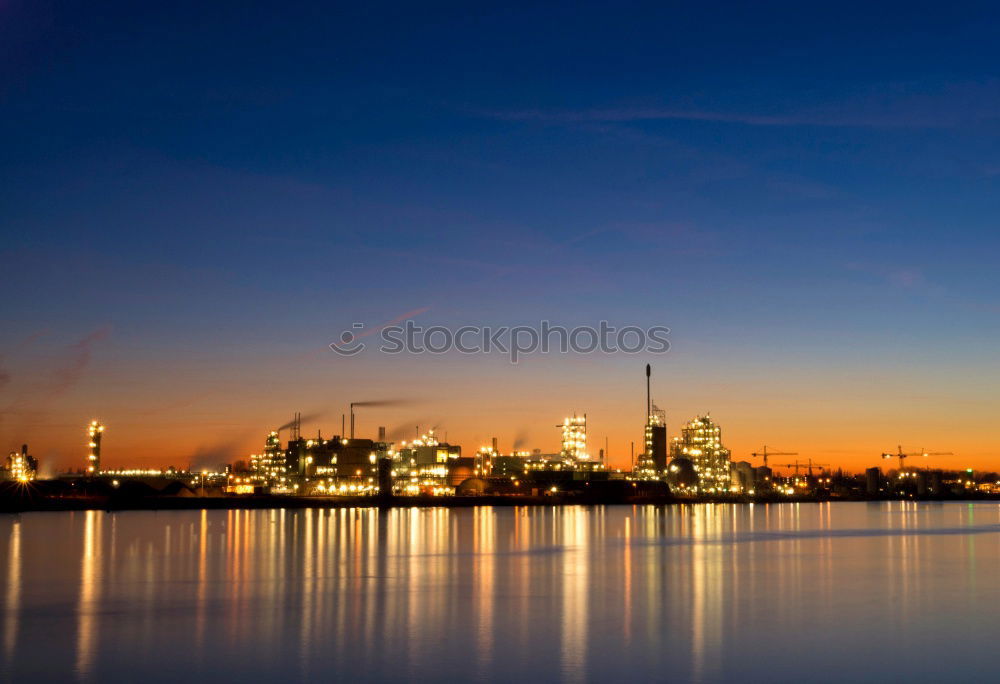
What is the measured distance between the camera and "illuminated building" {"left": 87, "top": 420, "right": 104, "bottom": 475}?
154375 millimetres

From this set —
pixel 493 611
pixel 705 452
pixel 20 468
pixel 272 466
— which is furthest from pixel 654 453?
pixel 493 611

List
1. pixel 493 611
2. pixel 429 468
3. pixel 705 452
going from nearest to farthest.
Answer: pixel 493 611 → pixel 429 468 → pixel 705 452

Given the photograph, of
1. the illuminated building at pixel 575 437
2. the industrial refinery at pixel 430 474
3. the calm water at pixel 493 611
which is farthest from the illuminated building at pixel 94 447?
the calm water at pixel 493 611

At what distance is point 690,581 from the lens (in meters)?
35.1

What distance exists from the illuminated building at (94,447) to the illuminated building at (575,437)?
7371cm

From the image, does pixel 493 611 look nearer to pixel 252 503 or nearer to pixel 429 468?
pixel 252 503

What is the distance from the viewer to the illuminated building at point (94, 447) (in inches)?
6078

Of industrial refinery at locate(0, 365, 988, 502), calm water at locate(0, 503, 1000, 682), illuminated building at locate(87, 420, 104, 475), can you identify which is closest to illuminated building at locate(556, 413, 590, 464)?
industrial refinery at locate(0, 365, 988, 502)

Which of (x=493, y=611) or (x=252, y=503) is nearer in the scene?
(x=493, y=611)

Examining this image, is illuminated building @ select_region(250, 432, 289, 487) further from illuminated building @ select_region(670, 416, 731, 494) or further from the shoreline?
illuminated building @ select_region(670, 416, 731, 494)

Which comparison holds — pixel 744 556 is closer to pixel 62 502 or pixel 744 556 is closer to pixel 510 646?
pixel 510 646

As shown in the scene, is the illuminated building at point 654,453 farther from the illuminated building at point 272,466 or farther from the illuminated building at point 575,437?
the illuminated building at point 272,466

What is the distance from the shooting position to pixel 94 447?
156 m

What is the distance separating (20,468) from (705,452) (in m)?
105
